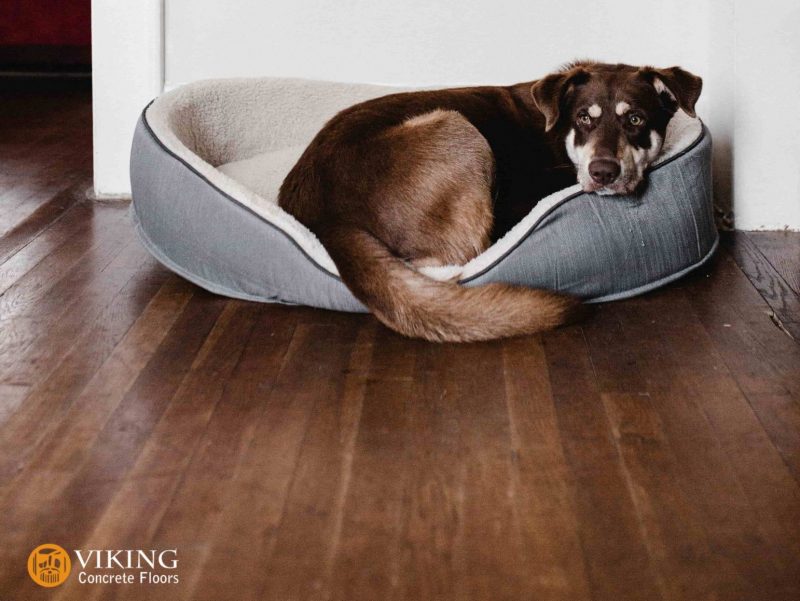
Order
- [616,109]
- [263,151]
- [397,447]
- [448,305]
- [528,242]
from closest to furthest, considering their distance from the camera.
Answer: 1. [397,447]
2. [448,305]
3. [528,242]
4. [616,109]
5. [263,151]

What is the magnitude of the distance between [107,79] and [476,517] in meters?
2.96

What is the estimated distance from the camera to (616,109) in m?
2.87

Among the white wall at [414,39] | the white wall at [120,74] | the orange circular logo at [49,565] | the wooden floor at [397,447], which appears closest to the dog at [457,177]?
the wooden floor at [397,447]

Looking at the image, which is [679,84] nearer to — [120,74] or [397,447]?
[397,447]

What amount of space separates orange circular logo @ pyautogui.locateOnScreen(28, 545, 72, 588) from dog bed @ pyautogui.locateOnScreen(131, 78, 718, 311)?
1193 mm

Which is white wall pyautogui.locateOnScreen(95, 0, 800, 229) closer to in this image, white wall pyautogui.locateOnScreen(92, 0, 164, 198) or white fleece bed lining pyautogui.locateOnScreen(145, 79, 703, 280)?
white wall pyautogui.locateOnScreen(92, 0, 164, 198)

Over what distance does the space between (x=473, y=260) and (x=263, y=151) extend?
1.39 meters

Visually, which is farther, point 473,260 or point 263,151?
point 263,151

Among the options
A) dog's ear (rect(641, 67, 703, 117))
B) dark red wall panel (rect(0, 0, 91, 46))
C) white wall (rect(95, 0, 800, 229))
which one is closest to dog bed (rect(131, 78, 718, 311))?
dog's ear (rect(641, 67, 703, 117))

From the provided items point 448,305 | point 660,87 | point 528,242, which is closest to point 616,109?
point 660,87

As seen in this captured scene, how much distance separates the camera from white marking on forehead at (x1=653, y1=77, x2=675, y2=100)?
2938mm

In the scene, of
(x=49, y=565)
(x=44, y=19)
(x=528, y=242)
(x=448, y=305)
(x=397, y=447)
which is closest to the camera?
(x=49, y=565)

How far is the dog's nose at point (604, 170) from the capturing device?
2.73 metres

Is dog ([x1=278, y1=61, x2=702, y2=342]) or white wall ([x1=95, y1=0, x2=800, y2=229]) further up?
white wall ([x1=95, y1=0, x2=800, y2=229])
